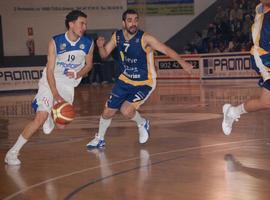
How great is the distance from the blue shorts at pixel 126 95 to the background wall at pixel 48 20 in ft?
64.6

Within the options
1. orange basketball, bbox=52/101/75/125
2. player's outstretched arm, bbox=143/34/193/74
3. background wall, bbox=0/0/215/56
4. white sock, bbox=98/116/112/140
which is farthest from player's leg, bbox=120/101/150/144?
background wall, bbox=0/0/215/56

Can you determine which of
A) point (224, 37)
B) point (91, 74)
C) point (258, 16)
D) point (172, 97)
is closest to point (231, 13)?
point (224, 37)

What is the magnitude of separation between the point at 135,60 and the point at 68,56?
1137 millimetres

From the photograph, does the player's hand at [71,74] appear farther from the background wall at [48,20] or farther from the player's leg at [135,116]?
the background wall at [48,20]

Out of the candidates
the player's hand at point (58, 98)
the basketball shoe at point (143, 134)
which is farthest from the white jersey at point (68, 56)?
the basketball shoe at point (143, 134)

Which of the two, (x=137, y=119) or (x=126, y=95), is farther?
(x=137, y=119)

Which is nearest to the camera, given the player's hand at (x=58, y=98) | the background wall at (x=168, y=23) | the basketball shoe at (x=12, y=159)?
the player's hand at (x=58, y=98)

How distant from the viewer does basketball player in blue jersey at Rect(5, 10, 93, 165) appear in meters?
7.02

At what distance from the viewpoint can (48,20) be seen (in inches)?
1105

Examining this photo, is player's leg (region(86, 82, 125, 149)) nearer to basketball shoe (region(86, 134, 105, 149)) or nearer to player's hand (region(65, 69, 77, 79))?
basketball shoe (region(86, 134, 105, 149))

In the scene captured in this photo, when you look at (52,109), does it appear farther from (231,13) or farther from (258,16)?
(231,13)

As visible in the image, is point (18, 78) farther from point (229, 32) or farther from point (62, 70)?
point (62, 70)

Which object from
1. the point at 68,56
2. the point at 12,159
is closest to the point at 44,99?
the point at 68,56

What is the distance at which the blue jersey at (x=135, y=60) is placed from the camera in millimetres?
8078
